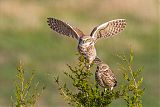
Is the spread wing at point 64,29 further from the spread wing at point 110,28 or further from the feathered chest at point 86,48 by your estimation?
the feathered chest at point 86,48

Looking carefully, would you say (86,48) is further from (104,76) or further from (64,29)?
(64,29)

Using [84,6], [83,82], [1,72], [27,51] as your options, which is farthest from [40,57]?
[83,82]

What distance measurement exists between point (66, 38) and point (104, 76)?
945 inches

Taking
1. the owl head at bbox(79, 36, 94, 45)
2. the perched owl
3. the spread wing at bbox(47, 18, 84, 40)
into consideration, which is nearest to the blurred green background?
the spread wing at bbox(47, 18, 84, 40)

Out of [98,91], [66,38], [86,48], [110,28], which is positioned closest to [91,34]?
[110,28]

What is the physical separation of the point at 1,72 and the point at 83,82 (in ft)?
63.6

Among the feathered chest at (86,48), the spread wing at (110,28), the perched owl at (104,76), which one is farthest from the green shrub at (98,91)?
the spread wing at (110,28)

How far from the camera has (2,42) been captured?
1326 inches

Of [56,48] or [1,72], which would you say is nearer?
[1,72]

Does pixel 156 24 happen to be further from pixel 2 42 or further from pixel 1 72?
pixel 1 72

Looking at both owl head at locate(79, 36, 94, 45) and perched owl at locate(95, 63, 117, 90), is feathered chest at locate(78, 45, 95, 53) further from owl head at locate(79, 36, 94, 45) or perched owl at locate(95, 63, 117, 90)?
perched owl at locate(95, 63, 117, 90)

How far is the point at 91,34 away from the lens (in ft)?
34.5

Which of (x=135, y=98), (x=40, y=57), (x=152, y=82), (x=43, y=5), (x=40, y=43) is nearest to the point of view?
(x=135, y=98)

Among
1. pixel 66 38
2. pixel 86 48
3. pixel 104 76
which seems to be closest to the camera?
pixel 86 48
